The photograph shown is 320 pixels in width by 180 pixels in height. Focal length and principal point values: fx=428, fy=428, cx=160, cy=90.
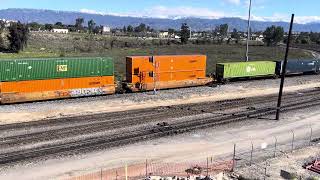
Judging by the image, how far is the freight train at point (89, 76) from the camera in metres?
38.2

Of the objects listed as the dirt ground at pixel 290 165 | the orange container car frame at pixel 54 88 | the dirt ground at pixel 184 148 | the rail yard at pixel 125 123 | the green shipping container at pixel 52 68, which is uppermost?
the green shipping container at pixel 52 68

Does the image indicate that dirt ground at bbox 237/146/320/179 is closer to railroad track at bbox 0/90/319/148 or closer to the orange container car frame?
railroad track at bbox 0/90/319/148

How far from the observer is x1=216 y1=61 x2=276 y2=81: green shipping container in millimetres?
56344

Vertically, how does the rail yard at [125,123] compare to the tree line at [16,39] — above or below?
below

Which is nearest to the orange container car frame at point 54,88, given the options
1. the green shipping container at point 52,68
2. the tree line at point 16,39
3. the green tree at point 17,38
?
the green shipping container at point 52,68

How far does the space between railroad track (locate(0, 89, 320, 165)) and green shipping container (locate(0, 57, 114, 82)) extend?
40.8 ft

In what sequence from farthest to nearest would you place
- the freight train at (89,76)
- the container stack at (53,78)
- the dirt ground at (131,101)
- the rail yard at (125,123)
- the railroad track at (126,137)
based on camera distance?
the freight train at (89,76)
the container stack at (53,78)
the dirt ground at (131,101)
the rail yard at (125,123)
the railroad track at (126,137)

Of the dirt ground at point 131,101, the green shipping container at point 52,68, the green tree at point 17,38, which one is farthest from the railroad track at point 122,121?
the green tree at point 17,38

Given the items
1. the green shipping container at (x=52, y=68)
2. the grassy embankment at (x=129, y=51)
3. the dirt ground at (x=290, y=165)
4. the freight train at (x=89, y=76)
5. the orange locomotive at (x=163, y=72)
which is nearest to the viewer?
the dirt ground at (x=290, y=165)

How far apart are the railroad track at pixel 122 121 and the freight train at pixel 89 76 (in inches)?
281

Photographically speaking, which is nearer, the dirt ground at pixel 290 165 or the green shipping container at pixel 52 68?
the dirt ground at pixel 290 165

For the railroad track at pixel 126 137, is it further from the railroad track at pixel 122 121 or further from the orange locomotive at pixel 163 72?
the orange locomotive at pixel 163 72

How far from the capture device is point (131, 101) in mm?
42438

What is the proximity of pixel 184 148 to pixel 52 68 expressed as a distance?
1746cm
